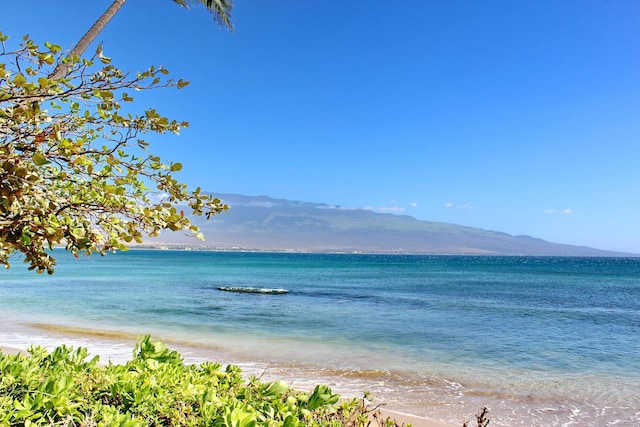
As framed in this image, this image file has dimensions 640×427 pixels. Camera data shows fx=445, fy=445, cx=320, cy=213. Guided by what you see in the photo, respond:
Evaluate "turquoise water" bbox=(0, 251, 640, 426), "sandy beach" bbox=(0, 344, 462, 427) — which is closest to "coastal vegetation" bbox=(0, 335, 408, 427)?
"sandy beach" bbox=(0, 344, 462, 427)

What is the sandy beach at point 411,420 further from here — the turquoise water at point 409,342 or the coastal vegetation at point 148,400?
the coastal vegetation at point 148,400

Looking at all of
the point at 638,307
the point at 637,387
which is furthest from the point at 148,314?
the point at 638,307

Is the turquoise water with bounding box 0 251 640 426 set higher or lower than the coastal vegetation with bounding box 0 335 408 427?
lower

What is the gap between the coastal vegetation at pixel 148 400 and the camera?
2.77 meters

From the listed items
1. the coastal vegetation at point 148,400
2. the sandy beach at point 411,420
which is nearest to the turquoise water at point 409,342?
the sandy beach at point 411,420

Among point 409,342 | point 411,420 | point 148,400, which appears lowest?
point 409,342

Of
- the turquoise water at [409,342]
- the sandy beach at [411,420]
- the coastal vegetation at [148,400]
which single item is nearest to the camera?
the coastal vegetation at [148,400]

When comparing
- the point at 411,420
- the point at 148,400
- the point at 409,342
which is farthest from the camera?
the point at 409,342

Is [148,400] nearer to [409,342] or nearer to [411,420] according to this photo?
[411,420]

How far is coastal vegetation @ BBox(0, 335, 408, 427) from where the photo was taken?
9.09 feet

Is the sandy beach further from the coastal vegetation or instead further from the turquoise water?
the coastal vegetation

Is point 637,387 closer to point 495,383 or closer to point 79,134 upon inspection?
point 495,383

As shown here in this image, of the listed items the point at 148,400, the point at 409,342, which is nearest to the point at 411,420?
the point at 148,400

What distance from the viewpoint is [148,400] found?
311 centimetres
